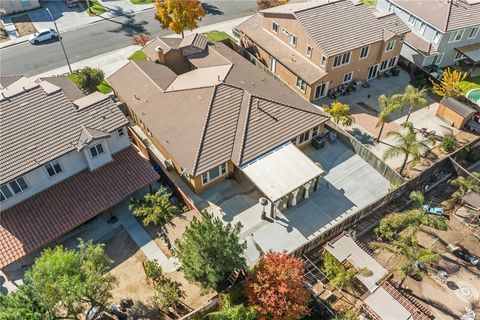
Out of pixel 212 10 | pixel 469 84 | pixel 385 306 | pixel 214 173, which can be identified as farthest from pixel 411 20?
pixel 385 306

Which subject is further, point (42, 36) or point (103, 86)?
point (42, 36)

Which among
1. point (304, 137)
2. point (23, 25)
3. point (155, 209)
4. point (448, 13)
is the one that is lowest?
point (155, 209)

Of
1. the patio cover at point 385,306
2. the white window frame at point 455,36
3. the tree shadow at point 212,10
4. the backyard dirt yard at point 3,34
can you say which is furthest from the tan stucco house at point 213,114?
the white window frame at point 455,36

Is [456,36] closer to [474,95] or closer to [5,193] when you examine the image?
[474,95]

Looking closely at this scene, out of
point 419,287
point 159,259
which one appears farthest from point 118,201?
point 419,287

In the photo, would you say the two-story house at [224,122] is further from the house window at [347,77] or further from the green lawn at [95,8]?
the green lawn at [95,8]

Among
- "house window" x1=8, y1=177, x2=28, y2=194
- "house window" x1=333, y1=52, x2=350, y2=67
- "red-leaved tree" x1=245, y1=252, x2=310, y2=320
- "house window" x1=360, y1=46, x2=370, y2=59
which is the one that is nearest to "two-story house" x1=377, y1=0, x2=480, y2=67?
"house window" x1=360, y1=46, x2=370, y2=59

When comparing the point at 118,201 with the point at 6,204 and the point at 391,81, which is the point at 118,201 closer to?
the point at 6,204
